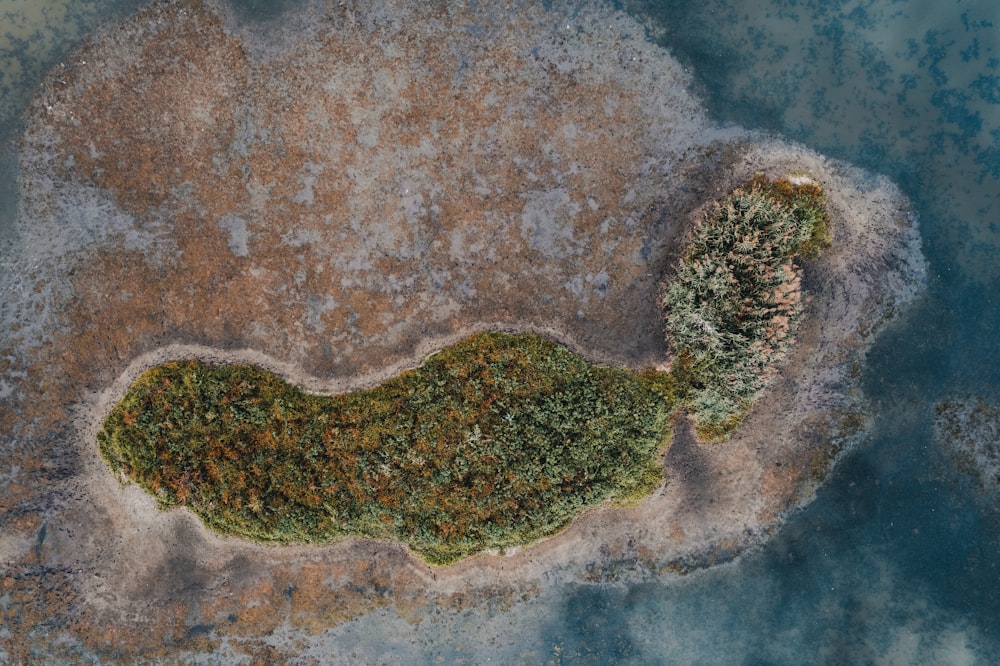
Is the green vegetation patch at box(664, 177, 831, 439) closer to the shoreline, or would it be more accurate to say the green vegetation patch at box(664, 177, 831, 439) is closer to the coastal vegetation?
the coastal vegetation

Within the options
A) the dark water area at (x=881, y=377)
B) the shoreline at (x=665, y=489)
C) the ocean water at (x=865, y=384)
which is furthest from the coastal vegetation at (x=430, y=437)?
the dark water area at (x=881, y=377)

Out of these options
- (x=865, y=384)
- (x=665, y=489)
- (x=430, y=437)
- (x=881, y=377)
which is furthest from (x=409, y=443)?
(x=881, y=377)

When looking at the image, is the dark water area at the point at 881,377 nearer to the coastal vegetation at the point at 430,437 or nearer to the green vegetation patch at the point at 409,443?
the coastal vegetation at the point at 430,437

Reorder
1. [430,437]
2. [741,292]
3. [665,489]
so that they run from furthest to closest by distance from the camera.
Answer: [665,489] < [430,437] < [741,292]

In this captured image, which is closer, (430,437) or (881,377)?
(430,437)

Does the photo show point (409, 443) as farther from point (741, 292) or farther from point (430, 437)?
point (741, 292)

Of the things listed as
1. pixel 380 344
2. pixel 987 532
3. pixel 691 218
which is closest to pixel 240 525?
pixel 380 344

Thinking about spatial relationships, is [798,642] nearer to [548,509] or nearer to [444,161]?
[548,509]
